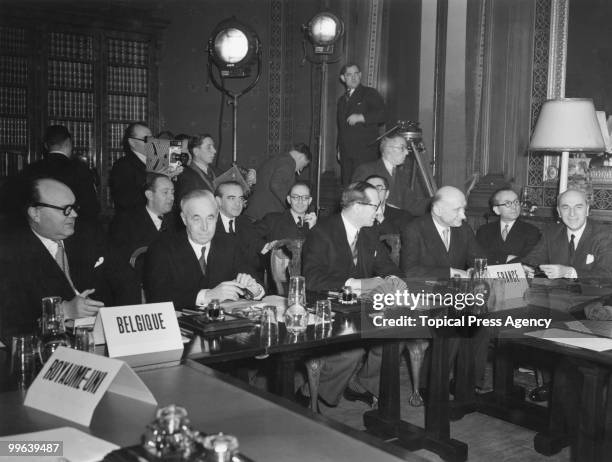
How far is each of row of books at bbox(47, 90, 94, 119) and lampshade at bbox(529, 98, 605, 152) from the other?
4.85m

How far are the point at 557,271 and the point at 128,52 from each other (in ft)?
18.2

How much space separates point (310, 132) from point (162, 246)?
5.41 m

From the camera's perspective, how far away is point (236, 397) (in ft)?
6.12

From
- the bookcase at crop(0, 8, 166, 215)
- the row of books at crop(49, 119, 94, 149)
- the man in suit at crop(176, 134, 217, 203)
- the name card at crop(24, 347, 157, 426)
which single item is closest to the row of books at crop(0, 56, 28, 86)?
the bookcase at crop(0, 8, 166, 215)

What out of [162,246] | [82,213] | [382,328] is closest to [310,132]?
[82,213]

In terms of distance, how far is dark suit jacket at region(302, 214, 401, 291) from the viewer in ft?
13.0

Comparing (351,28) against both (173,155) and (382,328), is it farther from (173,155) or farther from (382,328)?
(382,328)

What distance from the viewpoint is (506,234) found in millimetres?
5473

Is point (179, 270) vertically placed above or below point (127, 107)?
below

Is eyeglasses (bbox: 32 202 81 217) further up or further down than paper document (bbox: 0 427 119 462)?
further up

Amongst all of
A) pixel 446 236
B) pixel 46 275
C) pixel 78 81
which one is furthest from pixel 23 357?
pixel 78 81

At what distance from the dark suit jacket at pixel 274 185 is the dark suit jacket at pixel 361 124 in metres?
1.63

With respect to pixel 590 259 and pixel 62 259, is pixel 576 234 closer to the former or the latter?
pixel 590 259

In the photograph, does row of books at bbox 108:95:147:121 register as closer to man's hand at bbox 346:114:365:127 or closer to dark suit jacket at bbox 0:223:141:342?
man's hand at bbox 346:114:365:127
